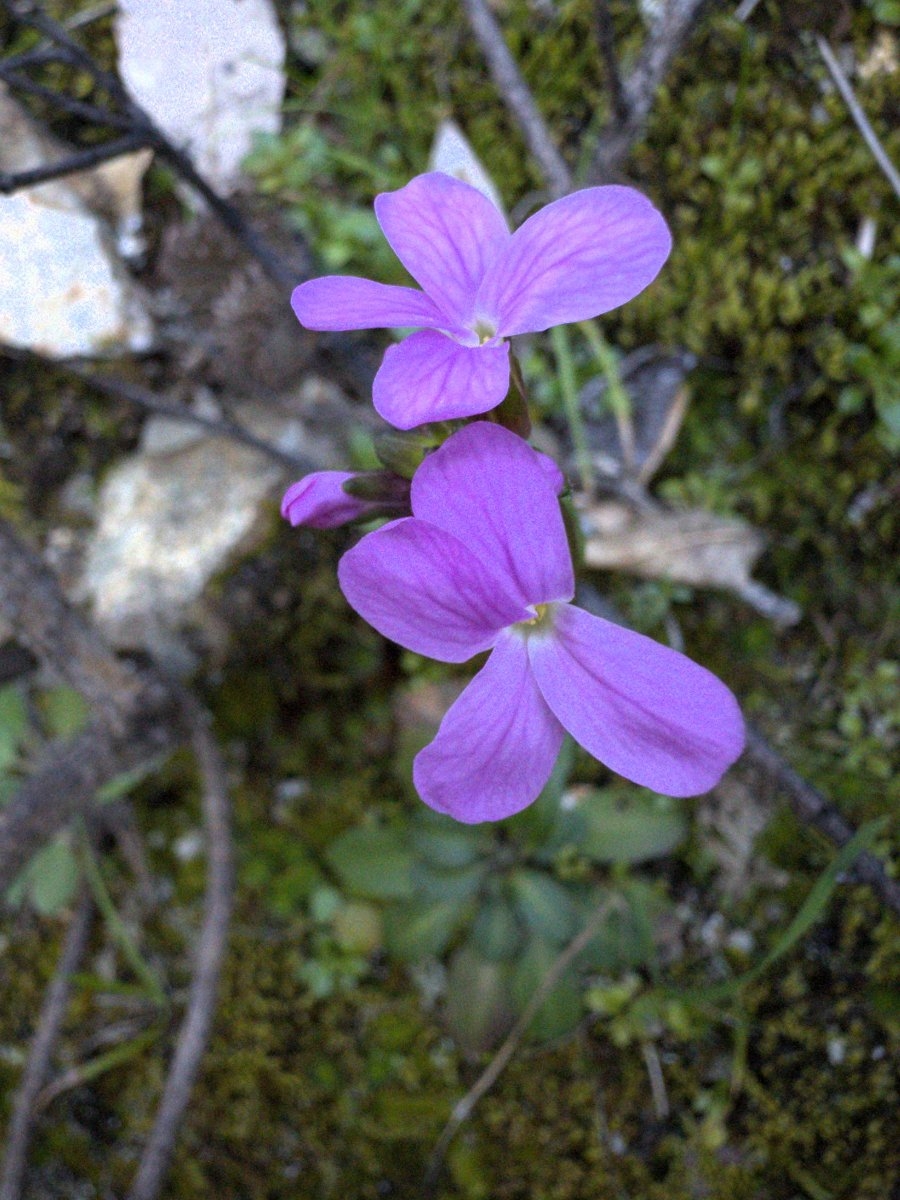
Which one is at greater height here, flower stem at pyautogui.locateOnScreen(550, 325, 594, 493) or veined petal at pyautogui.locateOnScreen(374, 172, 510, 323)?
veined petal at pyautogui.locateOnScreen(374, 172, 510, 323)

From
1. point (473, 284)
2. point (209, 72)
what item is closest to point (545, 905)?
point (473, 284)

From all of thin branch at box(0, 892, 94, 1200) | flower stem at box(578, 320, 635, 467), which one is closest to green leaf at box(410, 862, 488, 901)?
Result: thin branch at box(0, 892, 94, 1200)

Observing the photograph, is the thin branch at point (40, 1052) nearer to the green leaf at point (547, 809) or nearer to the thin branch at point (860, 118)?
the green leaf at point (547, 809)

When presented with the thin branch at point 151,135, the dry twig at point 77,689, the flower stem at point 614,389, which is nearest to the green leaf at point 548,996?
the dry twig at point 77,689

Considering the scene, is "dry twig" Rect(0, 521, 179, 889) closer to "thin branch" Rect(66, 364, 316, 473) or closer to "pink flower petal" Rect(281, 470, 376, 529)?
"thin branch" Rect(66, 364, 316, 473)

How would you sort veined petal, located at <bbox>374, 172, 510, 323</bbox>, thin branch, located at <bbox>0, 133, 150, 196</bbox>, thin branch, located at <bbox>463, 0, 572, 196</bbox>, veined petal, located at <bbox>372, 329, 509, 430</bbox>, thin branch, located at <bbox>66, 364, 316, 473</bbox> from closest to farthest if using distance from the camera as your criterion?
1. veined petal, located at <bbox>372, 329, 509, 430</bbox>
2. veined petal, located at <bbox>374, 172, 510, 323</bbox>
3. thin branch, located at <bbox>0, 133, 150, 196</bbox>
4. thin branch, located at <bbox>463, 0, 572, 196</bbox>
5. thin branch, located at <bbox>66, 364, 316, 473</bbox>

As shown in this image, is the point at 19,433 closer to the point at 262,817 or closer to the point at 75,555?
the point at 75,555
